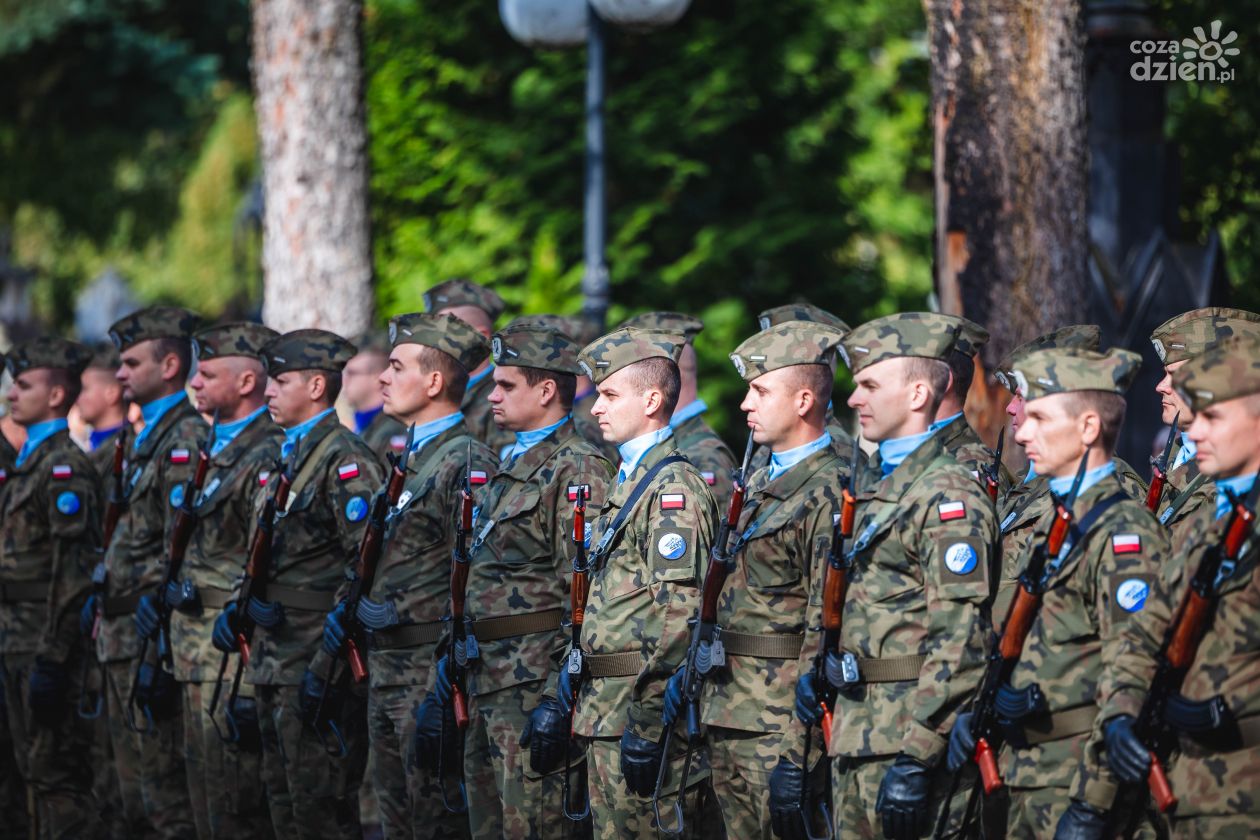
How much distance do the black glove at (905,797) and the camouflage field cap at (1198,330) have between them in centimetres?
187

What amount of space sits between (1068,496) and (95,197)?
2641 cm

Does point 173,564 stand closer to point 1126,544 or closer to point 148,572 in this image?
point 148,572

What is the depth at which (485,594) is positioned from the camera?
21.4 ft

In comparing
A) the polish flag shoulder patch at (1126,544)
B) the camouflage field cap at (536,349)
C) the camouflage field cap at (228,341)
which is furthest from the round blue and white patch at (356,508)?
the polish flag shoulder patch at (1126,544)

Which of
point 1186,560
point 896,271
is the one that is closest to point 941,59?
point 1186,560

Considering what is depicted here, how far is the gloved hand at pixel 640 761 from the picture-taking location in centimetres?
586

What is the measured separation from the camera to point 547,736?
622 centimetres

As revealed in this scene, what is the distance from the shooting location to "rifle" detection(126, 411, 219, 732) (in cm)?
768

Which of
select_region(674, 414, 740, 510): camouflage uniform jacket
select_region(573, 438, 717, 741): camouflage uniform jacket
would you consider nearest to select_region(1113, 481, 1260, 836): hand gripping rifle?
select_region(573, 438, 717, 741): camouflage uniform jacket

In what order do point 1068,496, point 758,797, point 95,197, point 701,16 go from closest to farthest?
point 1068,496 < point 758,797 < point 701,16 < point 95,197

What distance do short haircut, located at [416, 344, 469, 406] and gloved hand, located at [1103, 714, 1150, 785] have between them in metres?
3.35

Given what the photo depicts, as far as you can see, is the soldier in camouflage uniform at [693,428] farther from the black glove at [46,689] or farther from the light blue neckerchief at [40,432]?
the black glove at [46,689]

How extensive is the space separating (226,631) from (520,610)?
1.48m

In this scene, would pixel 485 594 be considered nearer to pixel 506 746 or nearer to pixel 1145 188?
pixel 506 746
